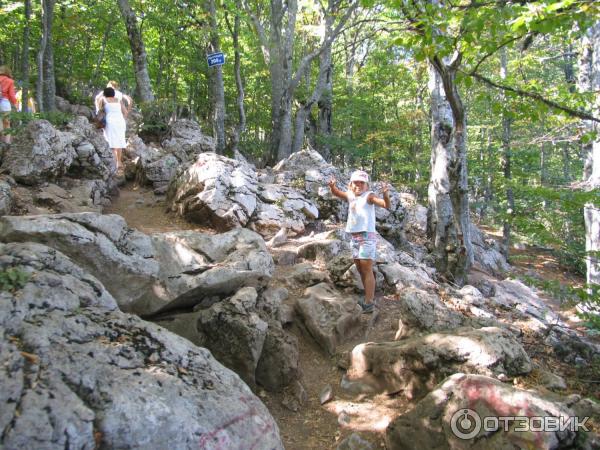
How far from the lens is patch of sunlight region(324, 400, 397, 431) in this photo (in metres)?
3.98

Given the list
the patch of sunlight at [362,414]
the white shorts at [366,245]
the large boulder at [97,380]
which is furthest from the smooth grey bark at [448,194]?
→ the large boulder at [97,380]

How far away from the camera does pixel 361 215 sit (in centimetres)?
582

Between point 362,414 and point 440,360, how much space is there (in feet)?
3.22

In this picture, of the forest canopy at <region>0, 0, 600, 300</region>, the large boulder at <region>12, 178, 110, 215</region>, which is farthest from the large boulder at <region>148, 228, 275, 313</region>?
the forest canopy at <region>0, 0, 600, 300</region>

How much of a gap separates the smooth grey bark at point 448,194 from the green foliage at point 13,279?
265 inches

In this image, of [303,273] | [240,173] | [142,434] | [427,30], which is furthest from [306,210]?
[142,434]

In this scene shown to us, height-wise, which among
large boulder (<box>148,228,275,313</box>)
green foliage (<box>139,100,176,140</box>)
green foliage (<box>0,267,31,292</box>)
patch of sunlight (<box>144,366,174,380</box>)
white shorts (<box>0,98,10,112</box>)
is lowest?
patch of sunlight (<box>144,366,174,380</box>)

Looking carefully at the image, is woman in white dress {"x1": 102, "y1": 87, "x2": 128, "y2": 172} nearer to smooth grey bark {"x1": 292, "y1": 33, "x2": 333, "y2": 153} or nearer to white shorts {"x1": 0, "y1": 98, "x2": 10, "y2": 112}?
white shorts {"x1": 0, "y1": 98, "x2": 10, "y2": 112}

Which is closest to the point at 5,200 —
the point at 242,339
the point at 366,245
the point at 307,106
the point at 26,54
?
the point at 242,339

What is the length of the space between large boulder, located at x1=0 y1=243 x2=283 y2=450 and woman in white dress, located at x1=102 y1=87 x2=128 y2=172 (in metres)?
6.63

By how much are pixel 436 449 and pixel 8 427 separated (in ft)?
9.37

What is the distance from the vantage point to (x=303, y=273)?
22.3ft

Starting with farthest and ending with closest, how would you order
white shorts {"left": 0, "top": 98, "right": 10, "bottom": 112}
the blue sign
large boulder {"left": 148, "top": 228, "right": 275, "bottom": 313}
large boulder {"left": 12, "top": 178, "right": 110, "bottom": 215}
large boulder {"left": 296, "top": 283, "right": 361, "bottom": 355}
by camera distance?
the blue sign, white shorts {"left": 0, "top": 98, "right": 10, "bottom": 112}, large boulder {"left": 12, "top": 178, "right": 110, "bottom": 215}, large boulder {"left": 296, "top": 283, "right": 361, "bottom": 355}, large boulder {"left": 148, "top": 228, "right": 275, "bottom": 313}

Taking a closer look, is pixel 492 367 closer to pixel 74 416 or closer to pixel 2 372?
pixel 74 416
